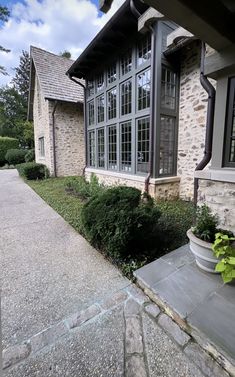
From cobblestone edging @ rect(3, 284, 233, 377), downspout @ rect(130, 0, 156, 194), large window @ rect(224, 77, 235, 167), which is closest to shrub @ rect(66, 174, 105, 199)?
downspout @ rect(130, 0, 156, 194)

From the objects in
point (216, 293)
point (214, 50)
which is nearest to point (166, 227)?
point (216, 293)

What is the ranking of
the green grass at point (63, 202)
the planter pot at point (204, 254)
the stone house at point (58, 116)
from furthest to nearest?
the stone house at point (58, 116) → the green grass at point (63, 202) → the planter pot at point (204, 254)

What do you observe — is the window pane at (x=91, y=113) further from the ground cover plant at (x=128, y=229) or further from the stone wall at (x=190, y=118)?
the ground cover plant at (x=128, y=229)

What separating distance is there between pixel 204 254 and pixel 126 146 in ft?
16.1

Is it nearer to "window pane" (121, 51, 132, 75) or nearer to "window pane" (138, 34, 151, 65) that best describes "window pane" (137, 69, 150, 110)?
"window pane" (138, 34, 151, 65)

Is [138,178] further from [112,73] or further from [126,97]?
[112,73]

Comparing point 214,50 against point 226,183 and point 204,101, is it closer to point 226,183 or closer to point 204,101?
point 226,183

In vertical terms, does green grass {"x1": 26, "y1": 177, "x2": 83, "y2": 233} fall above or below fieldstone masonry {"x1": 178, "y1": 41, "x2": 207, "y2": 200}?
below

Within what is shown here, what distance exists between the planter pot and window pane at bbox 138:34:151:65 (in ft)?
17.2

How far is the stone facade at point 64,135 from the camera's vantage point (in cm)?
1048

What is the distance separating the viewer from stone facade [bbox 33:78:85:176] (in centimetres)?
1048

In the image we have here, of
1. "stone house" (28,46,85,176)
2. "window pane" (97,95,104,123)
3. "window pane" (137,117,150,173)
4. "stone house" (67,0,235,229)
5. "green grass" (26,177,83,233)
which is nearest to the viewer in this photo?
"green grass" (26,177,83,233)

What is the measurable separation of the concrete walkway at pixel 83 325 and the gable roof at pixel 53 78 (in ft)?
30.1

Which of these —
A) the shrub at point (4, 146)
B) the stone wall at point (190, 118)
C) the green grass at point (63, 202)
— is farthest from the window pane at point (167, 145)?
the shrub at point (4, 146)
